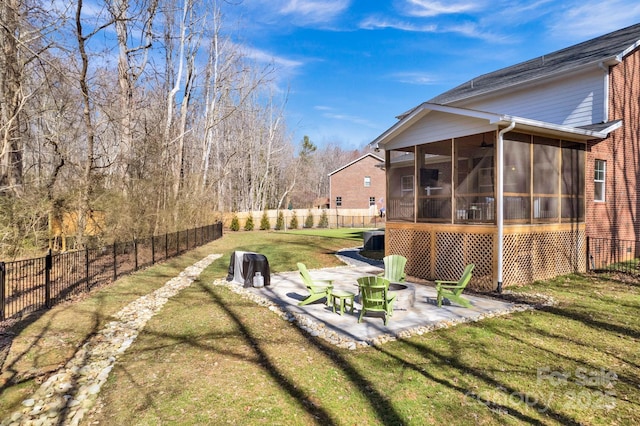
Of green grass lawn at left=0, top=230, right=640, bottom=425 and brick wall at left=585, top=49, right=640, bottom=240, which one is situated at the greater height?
brick wall at left=585, top=49, right=640, bottom=240

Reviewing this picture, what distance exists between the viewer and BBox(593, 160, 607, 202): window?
12234mm

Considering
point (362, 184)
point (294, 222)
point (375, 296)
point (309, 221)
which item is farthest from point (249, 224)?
point (375, 296)

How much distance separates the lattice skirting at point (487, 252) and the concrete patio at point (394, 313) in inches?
36.0

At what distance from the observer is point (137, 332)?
652cm

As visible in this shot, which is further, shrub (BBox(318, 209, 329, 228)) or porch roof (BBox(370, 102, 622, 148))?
shrub (BBox(318, 209, 329, 228))

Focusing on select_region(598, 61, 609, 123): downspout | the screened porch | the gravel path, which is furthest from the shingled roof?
the gravel path

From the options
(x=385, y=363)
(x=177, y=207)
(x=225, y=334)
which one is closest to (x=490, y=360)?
(x=385, y=363)

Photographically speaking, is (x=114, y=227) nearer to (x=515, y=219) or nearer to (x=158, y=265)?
(x=158, y=265)

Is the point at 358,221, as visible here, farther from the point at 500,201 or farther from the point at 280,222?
the point at 500,201

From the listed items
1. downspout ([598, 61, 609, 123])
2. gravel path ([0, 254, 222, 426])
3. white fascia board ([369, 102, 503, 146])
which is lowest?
gravel path ([0, 254, 222, 426])

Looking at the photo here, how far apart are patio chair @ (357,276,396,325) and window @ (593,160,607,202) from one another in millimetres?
9621

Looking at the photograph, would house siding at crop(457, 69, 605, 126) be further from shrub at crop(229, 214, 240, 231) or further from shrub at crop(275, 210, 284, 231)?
shrub at crop(229, 214, 240, 231)

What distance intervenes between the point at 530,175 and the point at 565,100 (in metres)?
4.77

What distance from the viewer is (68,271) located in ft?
32.2
